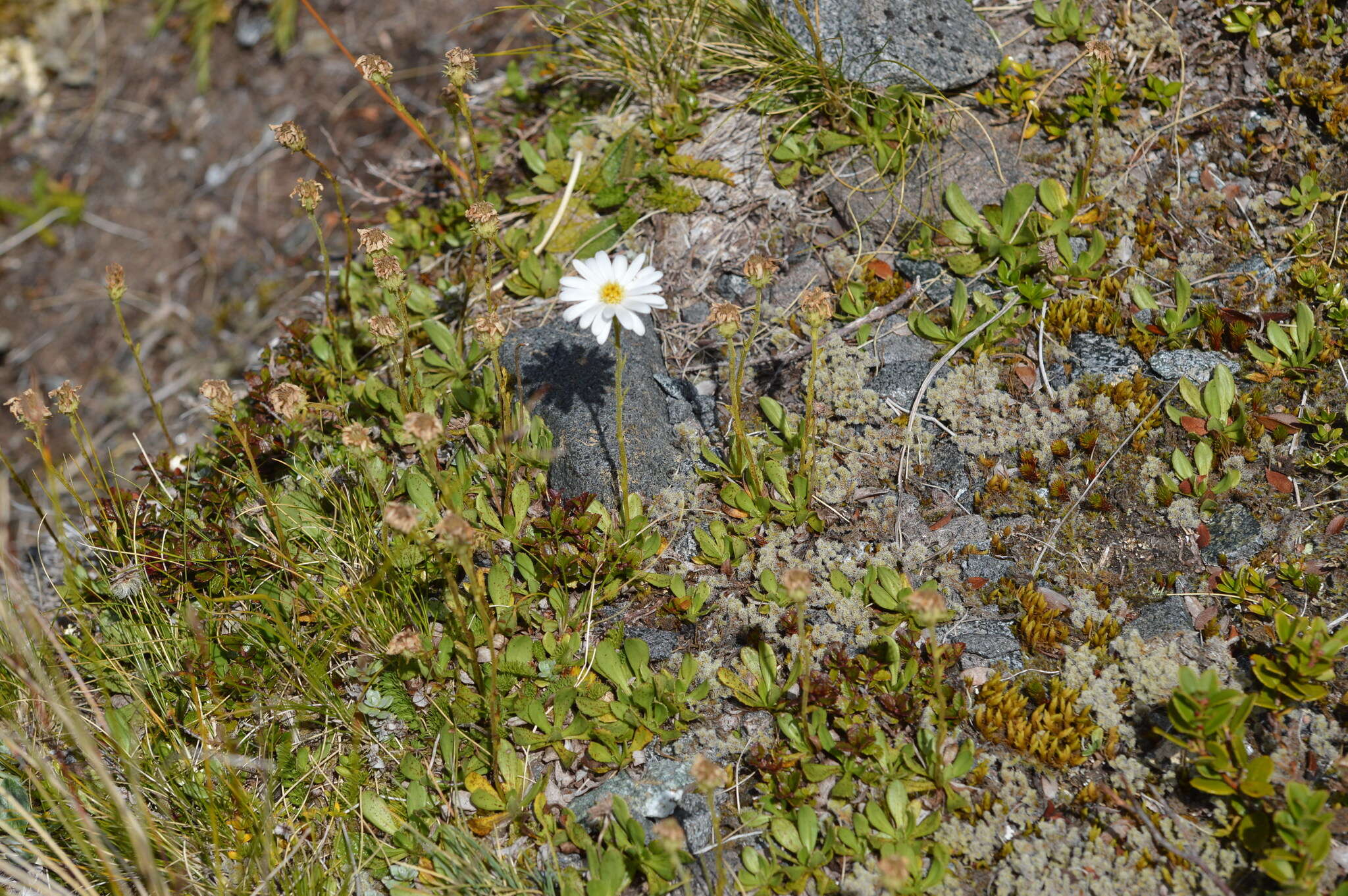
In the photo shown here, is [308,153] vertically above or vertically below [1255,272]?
above

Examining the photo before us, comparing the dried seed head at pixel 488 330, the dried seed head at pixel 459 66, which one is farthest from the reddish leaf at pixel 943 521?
the dried seed head at pixel 459 66

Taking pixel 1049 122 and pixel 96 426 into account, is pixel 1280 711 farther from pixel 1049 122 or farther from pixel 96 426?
pixel 96 426

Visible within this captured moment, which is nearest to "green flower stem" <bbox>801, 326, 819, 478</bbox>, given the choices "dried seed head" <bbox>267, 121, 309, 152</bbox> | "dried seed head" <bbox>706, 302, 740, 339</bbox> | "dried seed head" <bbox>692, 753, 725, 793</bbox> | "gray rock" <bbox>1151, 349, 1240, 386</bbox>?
"dried seed head" <bbox>706, 302, 740, 339</bbox>

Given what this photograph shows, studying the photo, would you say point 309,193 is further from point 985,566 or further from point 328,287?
point 985,566

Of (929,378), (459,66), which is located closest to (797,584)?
(929,378)

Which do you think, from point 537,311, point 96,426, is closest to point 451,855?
point 537,311

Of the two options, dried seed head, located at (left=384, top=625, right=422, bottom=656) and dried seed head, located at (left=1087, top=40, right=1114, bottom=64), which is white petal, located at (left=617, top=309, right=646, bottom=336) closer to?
dried seed head, located at (left=384, top=625, right=422, bottom=656)
